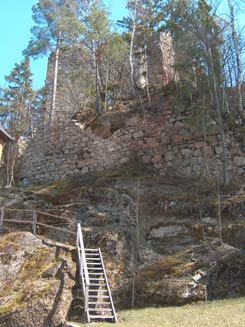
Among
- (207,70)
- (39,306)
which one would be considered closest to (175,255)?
(39,306)

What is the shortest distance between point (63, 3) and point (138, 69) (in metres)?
6.01

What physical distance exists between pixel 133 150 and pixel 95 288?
7.14 m

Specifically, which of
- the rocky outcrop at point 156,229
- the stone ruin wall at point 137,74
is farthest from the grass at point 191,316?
the stone ruin wall at point 137,74

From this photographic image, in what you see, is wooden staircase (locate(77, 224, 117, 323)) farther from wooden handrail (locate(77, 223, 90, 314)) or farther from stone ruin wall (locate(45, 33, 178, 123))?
stone ruin wall (locate(45, 33, 178, 123))

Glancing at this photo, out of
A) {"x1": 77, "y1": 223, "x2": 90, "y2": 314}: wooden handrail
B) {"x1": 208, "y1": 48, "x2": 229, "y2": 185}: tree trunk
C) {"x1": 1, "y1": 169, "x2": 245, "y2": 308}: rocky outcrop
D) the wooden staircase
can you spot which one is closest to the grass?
the wooden staircase

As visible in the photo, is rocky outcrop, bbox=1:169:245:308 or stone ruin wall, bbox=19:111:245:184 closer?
rocky outcrop, bbox=1:169:245:308

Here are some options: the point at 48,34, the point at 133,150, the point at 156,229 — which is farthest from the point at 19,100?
the point at 156,229

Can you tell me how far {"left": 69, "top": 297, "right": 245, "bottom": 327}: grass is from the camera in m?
6.44

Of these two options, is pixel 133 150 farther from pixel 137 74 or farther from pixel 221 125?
pixel 137 74

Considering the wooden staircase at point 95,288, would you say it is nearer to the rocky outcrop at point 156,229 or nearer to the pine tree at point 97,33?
the rocky outcrop at point 156,229

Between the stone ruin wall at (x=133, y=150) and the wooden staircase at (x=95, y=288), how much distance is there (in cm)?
541

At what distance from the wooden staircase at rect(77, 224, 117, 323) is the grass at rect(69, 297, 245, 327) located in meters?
0.30

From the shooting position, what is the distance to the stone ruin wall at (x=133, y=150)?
527 inches

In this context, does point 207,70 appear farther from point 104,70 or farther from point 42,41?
point 42,41
